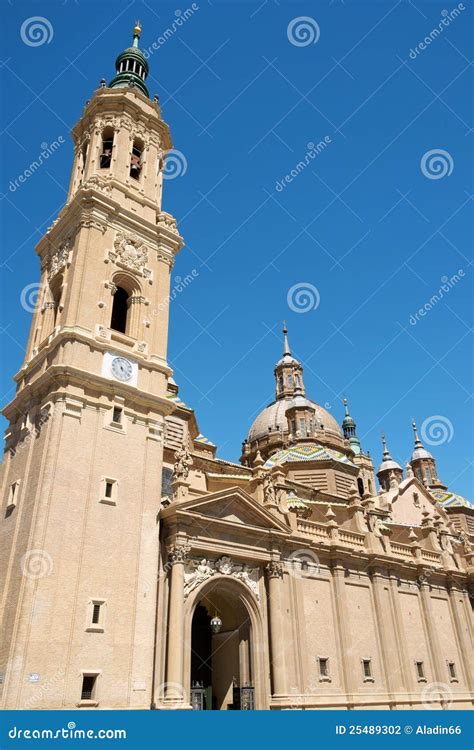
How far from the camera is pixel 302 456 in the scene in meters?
49.0

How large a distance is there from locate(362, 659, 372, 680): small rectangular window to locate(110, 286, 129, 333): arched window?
69.8ft

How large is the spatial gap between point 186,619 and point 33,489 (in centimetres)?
825

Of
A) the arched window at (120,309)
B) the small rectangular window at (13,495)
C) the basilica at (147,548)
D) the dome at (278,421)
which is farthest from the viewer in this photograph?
the dome at (278,421)

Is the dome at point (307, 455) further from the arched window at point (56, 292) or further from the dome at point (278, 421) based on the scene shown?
the arched window at point (56, 292)

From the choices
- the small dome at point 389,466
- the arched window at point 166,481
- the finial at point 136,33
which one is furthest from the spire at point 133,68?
the small dome at point 389,466

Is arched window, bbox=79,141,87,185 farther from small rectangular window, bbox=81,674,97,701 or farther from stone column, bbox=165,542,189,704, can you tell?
small rectangular window, bbox=81,674,97,701

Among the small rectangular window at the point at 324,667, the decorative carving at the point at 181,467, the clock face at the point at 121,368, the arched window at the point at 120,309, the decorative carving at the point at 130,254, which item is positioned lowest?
the small rectangular window at the point at 324,667

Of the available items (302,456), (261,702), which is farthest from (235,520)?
(302,456)

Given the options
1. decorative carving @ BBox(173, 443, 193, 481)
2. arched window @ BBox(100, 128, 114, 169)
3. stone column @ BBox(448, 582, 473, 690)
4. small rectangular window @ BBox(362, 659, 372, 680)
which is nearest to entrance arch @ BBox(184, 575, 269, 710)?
decorative carving @ BBox(173, 443, 193, 481)

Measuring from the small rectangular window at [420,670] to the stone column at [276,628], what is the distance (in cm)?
Answer: 1102

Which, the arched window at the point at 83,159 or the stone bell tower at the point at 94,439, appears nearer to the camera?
the stone bell tower at the point at 94,439

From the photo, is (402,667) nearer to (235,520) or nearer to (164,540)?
(235,520)

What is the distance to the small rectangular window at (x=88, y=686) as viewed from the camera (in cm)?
2020

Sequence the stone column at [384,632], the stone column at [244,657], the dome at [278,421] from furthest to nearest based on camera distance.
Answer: the dome at [278,421] < the stone column at [384,632] < the stone column at [244,657]
